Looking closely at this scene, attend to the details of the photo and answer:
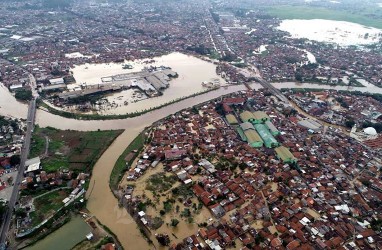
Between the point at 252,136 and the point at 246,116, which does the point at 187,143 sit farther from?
the point at 246,116

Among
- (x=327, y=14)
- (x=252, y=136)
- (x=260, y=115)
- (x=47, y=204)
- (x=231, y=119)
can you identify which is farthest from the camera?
(x=327, y=14)

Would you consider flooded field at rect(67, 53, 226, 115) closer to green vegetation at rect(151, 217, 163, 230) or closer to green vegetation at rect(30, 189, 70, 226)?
green vegetation at rect(30, 189, 70, 226)

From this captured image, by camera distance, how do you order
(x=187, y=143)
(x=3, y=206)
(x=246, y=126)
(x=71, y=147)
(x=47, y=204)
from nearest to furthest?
(x=3, y=206)
(x=47, y=204)
(x=71, y=147)
(x=187, y=143)
(x=246, y=126)

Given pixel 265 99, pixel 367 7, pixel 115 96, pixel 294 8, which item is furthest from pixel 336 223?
pixel 367 7

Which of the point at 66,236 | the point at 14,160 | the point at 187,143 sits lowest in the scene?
the point at 187,143

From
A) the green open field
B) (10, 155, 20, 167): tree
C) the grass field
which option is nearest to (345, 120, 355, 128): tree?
the grass field

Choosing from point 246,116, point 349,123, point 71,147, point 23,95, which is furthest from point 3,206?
point 349,123
